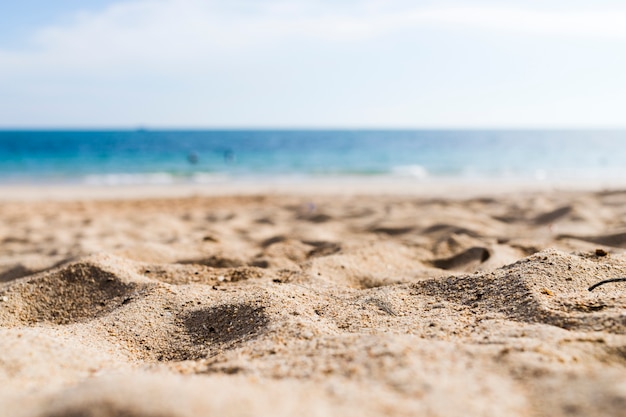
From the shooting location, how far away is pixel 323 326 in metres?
2.31

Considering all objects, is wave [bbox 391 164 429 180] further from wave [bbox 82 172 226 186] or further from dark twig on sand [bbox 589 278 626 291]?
dark twig on sand [bbox 589 278 626 291]

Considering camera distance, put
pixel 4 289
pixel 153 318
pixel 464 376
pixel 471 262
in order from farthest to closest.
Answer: pixel 471 262, pixel 4 289, pixel 153 318, pixel 464 376

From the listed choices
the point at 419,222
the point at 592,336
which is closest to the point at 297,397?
the point at 592,336

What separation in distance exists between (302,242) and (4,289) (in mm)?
2299

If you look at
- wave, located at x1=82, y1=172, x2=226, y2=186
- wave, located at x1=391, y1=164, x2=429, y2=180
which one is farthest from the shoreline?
wave, located at x1=391, y1=164, x2=429, y2=180

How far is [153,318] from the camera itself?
2.67 m

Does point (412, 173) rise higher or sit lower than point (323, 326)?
lower

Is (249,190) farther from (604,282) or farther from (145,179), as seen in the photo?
(604,282)

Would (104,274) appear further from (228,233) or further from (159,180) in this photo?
(159,180)

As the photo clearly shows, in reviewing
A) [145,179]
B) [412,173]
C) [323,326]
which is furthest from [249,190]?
[323,326]

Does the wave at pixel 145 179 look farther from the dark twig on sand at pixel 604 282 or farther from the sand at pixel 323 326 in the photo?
the dark twig on sand at pixel 604 282

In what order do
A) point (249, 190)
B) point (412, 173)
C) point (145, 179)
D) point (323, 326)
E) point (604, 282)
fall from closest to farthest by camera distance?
point (323, 326), point (604, 282), point (249, 190), point (145, 179), point (412, 173)

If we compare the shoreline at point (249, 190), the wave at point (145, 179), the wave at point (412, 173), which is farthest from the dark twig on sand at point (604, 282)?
the wave at point (412, 173)

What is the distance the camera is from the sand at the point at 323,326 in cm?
147
